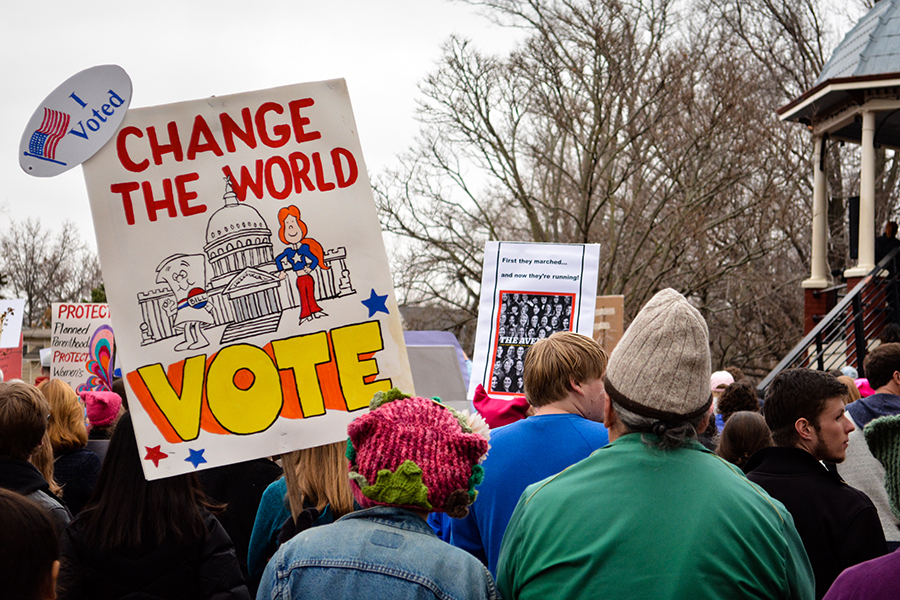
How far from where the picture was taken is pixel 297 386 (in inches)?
112

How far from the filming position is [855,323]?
11.3m

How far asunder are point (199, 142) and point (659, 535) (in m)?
1.99

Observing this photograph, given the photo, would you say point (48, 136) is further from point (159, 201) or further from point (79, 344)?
point (79, 344)

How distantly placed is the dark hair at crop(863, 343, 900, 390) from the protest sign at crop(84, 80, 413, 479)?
3.11 m

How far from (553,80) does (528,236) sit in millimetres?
5859

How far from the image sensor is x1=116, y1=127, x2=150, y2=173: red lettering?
2.81 metres

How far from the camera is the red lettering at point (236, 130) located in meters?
2.88

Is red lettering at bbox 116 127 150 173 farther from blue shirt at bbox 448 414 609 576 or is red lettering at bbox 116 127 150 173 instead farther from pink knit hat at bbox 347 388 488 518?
blue shirt at bbox 448 414 609 576

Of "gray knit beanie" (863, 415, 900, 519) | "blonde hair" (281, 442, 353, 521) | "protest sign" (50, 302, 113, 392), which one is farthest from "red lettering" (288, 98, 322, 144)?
"protest sign" (50, 302, 113, 392)

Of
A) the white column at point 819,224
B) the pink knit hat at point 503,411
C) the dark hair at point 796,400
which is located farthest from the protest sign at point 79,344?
the white column at point 819,224

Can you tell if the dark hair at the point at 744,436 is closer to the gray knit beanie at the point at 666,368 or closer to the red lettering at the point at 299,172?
the gray knit beanie at the point at 666,368

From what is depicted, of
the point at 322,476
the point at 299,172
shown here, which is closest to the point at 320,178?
the point at 299,172

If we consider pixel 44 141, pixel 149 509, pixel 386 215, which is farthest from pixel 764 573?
pixel 386 215

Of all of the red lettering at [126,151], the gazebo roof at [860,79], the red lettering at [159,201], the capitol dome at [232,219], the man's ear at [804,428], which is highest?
the gazebo roof at [860,79]
